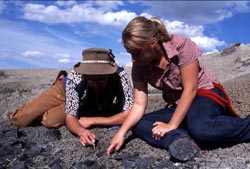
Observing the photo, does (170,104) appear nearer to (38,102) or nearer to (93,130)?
(93,130)

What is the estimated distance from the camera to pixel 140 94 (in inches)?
167

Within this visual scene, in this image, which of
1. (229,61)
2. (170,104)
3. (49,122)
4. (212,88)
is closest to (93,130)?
(49,122)

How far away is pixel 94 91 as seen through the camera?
15.4ft

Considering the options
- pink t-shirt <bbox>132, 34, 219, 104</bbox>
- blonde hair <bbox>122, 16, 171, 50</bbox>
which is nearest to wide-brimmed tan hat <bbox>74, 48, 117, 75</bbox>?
pink t-shirt <bbox>132, 34, 219, 104</bbox>

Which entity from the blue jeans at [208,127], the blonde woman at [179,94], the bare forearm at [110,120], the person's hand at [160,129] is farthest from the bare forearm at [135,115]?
the bare forearm at [110,120]

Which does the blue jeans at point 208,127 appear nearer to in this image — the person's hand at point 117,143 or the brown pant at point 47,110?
the person's hand at point 117,143

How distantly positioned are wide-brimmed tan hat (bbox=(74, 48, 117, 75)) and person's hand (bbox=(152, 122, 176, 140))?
770 millimetres

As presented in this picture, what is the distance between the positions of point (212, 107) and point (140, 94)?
72 centimetres

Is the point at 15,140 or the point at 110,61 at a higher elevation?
the point at 110,61

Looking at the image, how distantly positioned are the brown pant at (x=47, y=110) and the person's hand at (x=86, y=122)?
0.37m

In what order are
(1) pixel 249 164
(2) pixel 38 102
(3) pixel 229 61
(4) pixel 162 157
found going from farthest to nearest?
(3) pixel 229 61
(2) pixel 38 102
(4) pixel 162 157
(1) pixel 249 164

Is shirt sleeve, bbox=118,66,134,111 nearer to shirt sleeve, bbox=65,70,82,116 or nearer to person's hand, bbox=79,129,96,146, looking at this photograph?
shirt sleeve, bbox=65,70,82,116

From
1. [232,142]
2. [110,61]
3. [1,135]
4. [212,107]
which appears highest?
[110,61]

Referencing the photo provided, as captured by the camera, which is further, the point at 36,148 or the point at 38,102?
the point at 38,102
